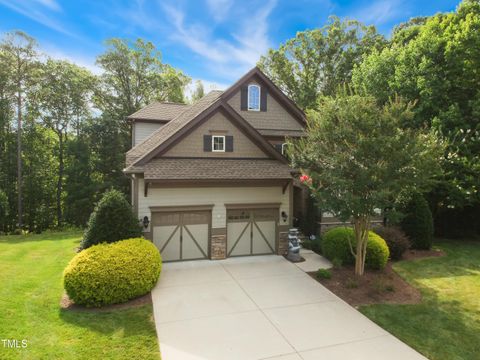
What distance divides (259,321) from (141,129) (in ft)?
48.6

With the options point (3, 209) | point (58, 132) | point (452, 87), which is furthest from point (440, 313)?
point (58, 132)

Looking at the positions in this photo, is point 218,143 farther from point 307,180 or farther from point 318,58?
point 318,58

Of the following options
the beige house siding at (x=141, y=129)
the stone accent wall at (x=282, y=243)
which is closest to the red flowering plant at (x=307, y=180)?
the stone accent wall at (x=282, y=243)

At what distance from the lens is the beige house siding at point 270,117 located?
58.0 feet

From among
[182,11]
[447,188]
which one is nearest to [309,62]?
[447,188]

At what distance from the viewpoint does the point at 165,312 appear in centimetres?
866

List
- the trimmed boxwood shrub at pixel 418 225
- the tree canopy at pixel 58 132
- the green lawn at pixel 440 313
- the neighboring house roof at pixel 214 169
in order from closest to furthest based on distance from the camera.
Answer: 1. the green lawn at pixel 440 313
2. the neighboring house roof at pixel 214 169
3. the trimmed boxwood shrub at pixel 418 225
4. the tree canopy at pixel 58 132

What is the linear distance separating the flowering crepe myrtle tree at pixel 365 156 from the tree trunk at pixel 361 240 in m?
0.15

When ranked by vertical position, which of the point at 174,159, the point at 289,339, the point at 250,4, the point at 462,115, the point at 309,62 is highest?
the point at 309,62

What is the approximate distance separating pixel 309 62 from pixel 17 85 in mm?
30117

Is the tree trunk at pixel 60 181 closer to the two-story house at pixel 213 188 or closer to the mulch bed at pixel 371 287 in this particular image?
the two-story house at pixel 213 188

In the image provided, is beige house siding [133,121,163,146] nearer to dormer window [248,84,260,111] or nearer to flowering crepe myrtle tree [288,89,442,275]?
dormer window [248,84,260,111]

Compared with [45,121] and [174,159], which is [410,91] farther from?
[45,121]

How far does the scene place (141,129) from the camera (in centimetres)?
1933
